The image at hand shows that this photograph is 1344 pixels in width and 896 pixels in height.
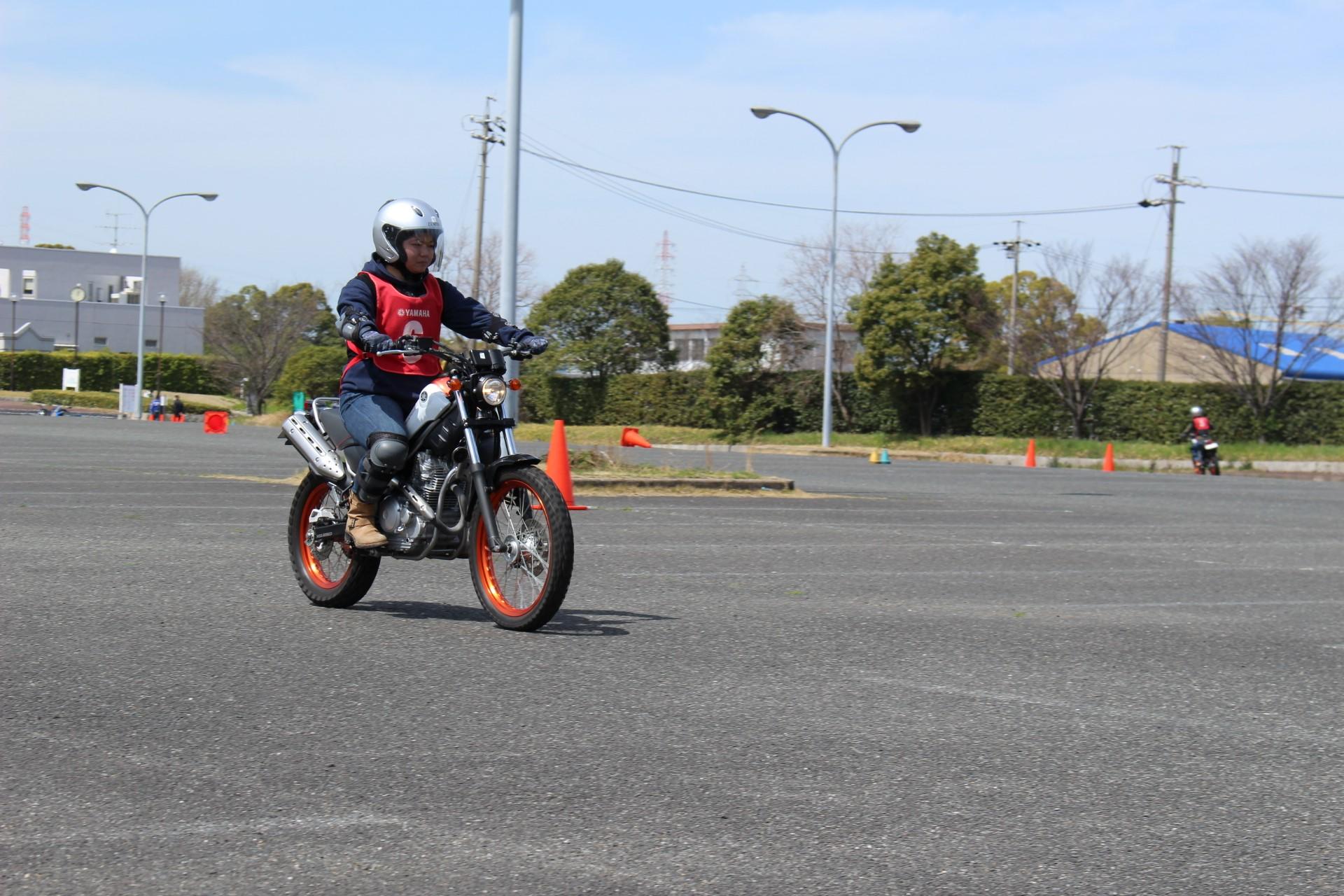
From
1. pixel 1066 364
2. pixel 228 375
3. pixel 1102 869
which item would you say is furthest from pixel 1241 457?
pixel 228 375

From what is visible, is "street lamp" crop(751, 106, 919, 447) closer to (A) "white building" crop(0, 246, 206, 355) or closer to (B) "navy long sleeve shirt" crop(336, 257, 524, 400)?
(B) "navy long sleeve shirt" crop(336, 257, 524, 400)

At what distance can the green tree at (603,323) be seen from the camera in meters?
57.9

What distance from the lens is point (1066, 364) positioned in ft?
154

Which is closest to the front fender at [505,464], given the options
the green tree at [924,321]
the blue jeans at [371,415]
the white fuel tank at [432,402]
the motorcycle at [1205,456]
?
the white fuel tank at [432,402]

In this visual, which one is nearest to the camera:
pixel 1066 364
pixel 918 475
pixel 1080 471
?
pixel 918 475

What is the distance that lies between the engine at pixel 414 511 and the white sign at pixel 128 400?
5761 cm

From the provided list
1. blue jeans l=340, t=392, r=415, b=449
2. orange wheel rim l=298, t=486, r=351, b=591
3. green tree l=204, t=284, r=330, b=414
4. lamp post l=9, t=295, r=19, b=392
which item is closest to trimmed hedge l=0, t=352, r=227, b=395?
lamp post l=9, t=295, r=19, b=392

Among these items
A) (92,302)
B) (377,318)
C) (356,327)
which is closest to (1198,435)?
(377,318)

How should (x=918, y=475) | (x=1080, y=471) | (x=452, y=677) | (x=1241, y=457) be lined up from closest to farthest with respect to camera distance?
(x=452, y=677), (x=918, y=475), (x=1080, y=471), (x=1241, y=457)

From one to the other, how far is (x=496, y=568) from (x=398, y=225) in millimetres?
1743

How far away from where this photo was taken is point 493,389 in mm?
6984

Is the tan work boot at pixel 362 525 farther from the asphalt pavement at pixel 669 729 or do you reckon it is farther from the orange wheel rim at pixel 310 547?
the orange wheel rim at pixel 310 547

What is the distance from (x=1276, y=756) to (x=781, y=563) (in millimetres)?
6043

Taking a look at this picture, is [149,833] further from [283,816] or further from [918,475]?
[918,475]
